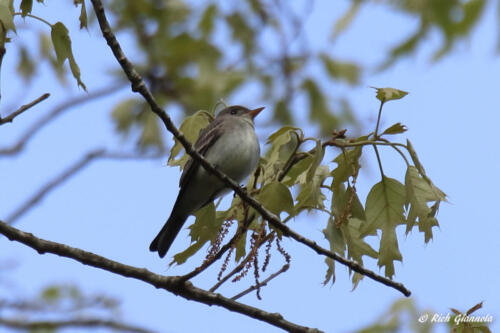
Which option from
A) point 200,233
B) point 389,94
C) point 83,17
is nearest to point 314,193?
point 389,94

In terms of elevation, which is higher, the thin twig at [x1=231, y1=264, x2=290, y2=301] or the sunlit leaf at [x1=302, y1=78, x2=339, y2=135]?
the sunlit leaf at [x1=302, y1=78, x2=339, y2=135]

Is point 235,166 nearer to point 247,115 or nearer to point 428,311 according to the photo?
point 247,115

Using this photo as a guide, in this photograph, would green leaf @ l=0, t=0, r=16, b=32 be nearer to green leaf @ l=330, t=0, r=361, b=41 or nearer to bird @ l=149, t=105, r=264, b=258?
bird @ l=149, t=105, r=264, b=258

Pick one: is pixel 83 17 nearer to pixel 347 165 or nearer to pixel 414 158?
pixel 347 165

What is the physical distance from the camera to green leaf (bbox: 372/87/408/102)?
3082mm

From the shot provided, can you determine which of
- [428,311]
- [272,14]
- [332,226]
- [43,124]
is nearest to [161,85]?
[272,14]

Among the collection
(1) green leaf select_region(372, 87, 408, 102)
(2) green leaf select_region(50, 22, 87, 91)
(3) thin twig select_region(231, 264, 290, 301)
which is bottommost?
(3) thin twig select_region(231, 264, 290, 301)

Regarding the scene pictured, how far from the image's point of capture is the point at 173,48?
29.0 ft

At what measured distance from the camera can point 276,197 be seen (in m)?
3.25

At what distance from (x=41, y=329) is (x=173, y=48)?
160 inches

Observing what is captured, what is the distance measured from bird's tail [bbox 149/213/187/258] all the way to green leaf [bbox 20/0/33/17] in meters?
2.13

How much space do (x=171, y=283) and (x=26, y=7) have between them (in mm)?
1375
